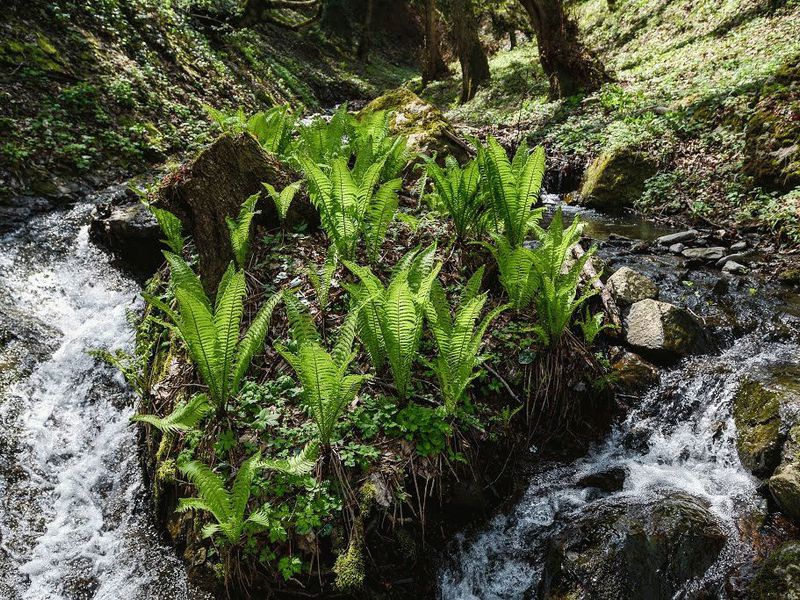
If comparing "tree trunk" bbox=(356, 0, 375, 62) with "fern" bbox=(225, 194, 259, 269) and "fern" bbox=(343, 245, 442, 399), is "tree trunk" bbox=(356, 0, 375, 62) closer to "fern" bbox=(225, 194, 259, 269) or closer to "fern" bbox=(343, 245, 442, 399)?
"fern" bbox=(225, 194, 259, 269)

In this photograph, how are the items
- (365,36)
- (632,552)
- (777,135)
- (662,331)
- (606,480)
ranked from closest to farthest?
(632,552) < (606,480) < (662,331) < (777,135) < (365,36)

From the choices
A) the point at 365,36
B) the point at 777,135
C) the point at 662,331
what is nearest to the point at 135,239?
the point at 662,331

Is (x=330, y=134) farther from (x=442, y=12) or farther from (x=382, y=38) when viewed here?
(x=382, y=38)

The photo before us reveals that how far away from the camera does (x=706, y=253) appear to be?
17.4 feet

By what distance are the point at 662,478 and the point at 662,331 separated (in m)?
1.15

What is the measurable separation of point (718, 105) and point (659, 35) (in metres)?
7.29

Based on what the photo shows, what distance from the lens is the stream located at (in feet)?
8.48

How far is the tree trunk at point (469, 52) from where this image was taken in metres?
14.7

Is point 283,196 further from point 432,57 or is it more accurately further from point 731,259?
point 432,57

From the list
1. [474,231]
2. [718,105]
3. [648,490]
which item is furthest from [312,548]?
[718,105]

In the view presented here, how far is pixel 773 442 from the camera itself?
2986 millimetres

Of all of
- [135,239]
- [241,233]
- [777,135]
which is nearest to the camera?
[241,233]

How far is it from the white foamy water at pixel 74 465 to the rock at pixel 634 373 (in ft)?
9.48

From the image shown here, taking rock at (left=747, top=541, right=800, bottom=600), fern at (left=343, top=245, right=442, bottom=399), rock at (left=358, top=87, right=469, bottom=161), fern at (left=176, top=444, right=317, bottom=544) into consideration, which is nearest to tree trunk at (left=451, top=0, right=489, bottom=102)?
rock at (left=358, top=87, right=469, bottom=161)
